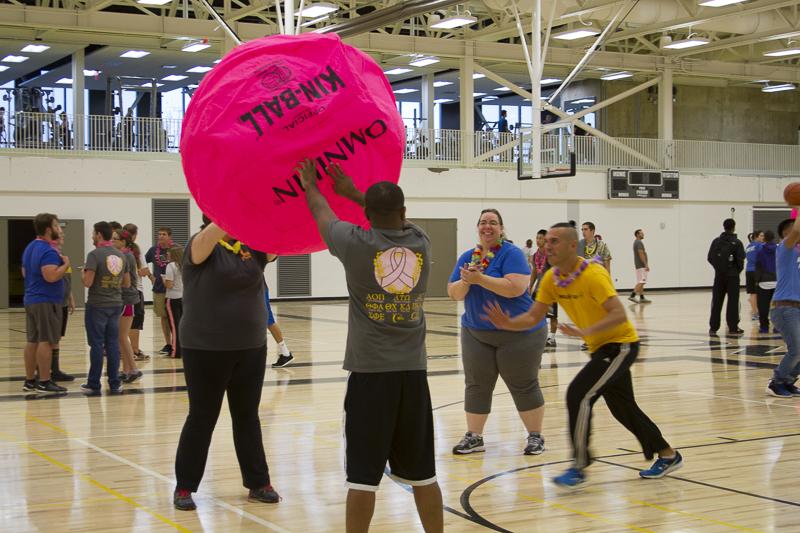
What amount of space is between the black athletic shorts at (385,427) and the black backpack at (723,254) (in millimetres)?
11989

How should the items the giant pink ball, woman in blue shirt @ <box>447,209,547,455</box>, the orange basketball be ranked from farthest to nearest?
the orange basketball
woman in blue shirt @ <box>447,209,547,455</box>
the giant pink ball

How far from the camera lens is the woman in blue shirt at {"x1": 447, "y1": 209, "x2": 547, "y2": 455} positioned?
6.49m

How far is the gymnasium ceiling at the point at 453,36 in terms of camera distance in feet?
74.3

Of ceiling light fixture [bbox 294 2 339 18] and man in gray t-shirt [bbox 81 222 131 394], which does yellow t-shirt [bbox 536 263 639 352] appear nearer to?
man in gray t-shirt [bbox 81 222 131 394]

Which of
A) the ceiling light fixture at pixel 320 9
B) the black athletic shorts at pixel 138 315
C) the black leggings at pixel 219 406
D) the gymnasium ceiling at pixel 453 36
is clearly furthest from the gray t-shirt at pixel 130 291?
the ceiling light fixture at pixel 320 9

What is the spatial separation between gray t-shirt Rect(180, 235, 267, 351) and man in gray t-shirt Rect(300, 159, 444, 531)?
4.03ft

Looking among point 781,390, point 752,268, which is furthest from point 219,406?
point 752,268

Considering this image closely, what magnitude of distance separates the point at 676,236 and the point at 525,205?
5.12 meters

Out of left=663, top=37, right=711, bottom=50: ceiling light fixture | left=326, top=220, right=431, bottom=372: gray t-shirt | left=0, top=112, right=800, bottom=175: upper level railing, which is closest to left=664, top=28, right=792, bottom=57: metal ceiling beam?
left=663, top=37, right=711, bottom=50: ceiling light fixture

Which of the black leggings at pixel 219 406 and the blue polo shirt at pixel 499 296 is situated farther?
the blue polo shirt at pixel 499 296

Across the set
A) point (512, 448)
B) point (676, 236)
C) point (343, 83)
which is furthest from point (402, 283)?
point (676, 236)

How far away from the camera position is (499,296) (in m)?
6.54

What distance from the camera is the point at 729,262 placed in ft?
50.0

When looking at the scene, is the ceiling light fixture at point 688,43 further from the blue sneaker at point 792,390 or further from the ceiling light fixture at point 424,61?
the blue sneaker at point 792,390
